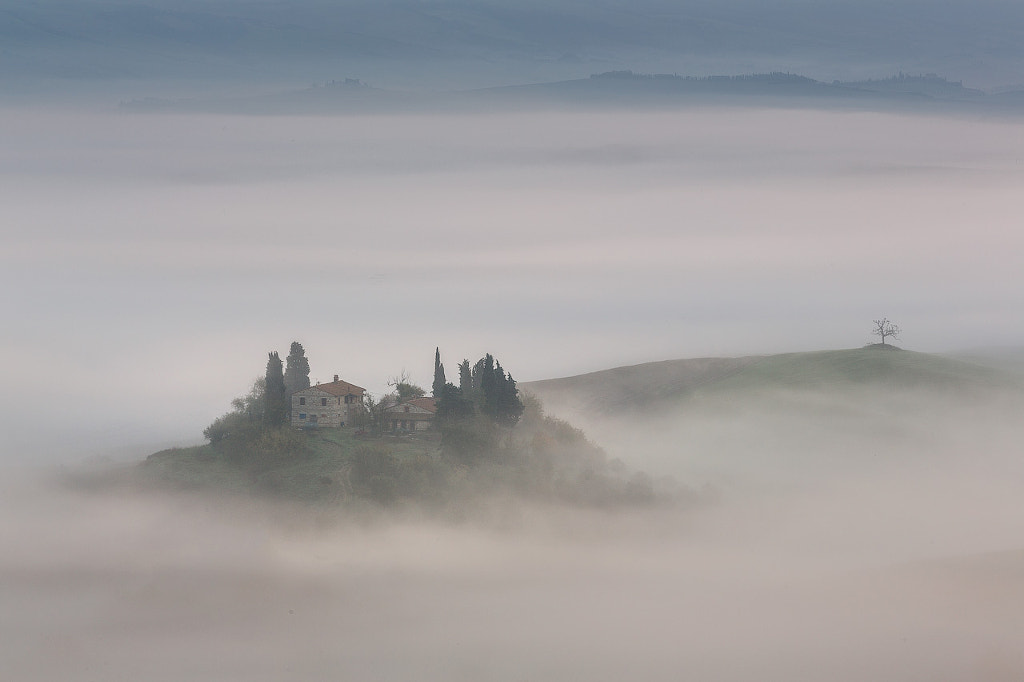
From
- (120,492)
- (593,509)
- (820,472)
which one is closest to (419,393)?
(593,509)

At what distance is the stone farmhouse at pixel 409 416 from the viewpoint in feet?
532

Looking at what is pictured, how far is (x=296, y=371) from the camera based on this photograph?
535ft

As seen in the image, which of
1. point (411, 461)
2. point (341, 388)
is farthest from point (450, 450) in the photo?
point (341, 388)

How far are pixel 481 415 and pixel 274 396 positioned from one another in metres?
23.4

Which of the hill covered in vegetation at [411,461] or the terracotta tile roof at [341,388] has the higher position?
the terracotta tile roof at [341,388]

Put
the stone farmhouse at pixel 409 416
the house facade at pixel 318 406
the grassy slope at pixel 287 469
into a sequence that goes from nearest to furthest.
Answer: the grassy slope at pixel 287 469
the house facade at pixel 318 406
the stone farmhouse at pixel 409 416

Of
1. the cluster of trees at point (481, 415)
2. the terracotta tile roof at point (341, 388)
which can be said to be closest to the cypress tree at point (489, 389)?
the cluster of trees at point (481, 415)

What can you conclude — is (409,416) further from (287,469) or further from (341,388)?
(287,469)

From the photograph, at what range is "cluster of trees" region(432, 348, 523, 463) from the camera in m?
157

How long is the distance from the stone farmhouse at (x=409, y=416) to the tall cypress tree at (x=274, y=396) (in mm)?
11913

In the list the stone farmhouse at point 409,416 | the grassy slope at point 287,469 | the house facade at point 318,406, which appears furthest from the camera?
the stone farmhouse at point 409,416

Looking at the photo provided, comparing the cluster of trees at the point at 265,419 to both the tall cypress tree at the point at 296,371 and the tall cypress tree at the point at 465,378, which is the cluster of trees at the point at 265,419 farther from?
the tall cypress tree at the point at 465,378

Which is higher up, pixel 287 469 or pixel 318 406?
pixel 318 406

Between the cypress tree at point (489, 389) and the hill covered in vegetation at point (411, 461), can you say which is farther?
the cypress tree at point (489, 389)
